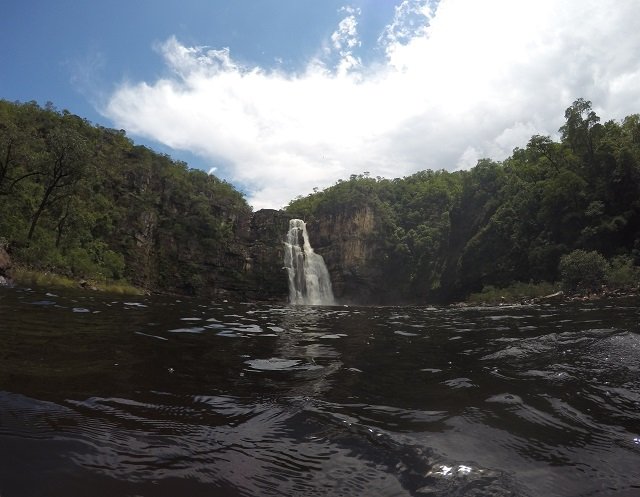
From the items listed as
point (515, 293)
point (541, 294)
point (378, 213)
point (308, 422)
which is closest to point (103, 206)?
point (378, 213)

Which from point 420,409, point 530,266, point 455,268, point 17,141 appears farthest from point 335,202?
point 420,409

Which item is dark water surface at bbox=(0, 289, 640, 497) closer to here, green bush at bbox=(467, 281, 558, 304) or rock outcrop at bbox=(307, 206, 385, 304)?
green bush at bbox=(467, 281, 558, 304)

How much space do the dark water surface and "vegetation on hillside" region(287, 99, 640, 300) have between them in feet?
108

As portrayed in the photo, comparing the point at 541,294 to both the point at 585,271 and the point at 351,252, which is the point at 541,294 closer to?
the point at 585,271

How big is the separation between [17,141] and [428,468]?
122 feet

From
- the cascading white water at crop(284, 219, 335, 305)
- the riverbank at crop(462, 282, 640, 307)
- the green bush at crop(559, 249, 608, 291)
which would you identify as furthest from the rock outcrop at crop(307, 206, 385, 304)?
the green bush at crop(559, 249, 608, 291)

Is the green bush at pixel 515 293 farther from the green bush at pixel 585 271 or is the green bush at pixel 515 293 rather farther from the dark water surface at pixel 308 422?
the dark water surface at pixel 308 422

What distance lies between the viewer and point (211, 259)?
193 ft

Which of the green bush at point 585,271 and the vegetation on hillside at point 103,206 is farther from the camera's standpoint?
the green bush at point 585,271

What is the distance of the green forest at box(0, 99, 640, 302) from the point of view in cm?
3422

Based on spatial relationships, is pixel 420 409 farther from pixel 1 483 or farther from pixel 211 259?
pixel 211 259

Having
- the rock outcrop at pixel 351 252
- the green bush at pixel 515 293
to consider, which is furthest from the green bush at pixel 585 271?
the rock outcrop at pixel 351 252

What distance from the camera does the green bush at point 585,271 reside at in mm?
33188

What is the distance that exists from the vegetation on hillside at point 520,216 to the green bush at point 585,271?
0.28 feet
